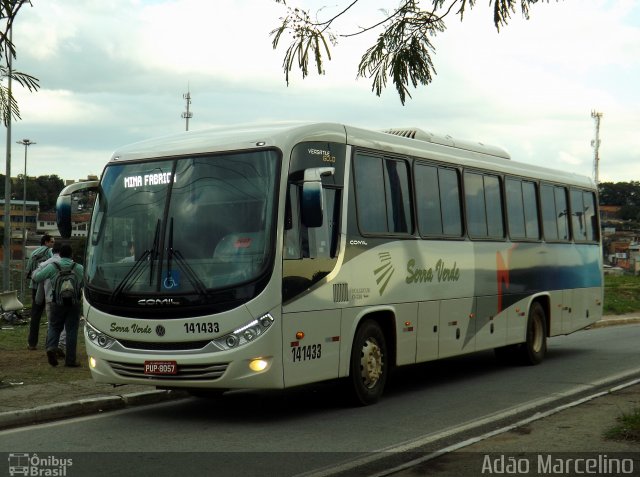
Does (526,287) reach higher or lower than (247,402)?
higher

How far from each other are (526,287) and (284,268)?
7133 millimetres

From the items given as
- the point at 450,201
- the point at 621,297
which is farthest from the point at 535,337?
the point at 621,297

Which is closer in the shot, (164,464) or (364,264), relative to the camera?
(164,464)

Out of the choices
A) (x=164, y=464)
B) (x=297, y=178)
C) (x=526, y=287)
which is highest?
(x=297, y=178)

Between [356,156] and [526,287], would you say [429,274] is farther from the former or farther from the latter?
[526,287]

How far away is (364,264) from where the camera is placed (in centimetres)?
1139

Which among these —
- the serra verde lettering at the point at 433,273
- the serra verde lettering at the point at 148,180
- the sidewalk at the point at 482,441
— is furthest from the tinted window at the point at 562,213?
the serra verde lettering at the point at 148,180

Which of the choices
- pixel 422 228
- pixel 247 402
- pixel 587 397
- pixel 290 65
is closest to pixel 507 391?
pixel 587 397

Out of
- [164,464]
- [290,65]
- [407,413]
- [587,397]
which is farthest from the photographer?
[587,397]

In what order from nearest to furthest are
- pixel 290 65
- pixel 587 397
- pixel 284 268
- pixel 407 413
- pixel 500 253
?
pixel 290 65 → pixel 284 268 → pixel 407 413 → pixel 587 397 → pixel 500 253

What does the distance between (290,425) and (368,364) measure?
64.4 inches

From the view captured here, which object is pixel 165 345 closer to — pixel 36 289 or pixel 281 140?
pixel 281 140

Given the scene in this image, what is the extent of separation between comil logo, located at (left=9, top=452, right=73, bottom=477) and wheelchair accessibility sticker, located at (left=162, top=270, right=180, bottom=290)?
2.41 meters

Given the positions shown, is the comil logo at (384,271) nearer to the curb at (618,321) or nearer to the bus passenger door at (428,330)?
the bus passenger door at (428,330)
